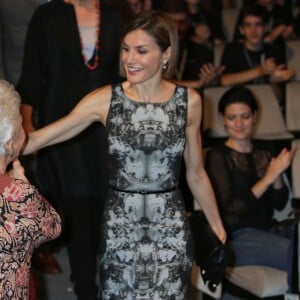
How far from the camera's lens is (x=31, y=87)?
330 cm

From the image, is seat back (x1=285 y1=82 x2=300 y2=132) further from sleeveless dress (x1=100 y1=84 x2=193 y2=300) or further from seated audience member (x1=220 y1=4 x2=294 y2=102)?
sleeveless dress (x1=100 y1=84 x2=193 y2=300)

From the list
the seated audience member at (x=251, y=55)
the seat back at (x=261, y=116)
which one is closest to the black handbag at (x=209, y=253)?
the seat back at (x=261, y=116)

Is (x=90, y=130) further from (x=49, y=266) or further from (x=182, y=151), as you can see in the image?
(x=49, y=266)

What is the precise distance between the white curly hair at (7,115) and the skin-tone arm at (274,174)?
1.84m

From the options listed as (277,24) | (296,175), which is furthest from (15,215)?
(277,24)

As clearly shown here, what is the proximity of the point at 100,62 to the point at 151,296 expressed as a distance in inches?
39.9

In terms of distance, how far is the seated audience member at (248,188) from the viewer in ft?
12.3

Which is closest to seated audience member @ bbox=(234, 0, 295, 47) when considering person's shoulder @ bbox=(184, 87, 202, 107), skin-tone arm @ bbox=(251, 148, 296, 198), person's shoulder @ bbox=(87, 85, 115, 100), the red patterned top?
skin-tone arm @ bbox=(251, 148, 296, 198)

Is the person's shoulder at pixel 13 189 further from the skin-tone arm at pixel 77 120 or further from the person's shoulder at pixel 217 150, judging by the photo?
the person's shoulder at pixel 217 150

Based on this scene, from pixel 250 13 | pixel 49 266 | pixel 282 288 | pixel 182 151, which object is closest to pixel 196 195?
pixel 182 151

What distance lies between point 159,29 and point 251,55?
2943 mm

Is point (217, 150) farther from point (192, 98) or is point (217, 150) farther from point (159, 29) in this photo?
point (159, 29)

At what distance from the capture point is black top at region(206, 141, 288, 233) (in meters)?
3.83

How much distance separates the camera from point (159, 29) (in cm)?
261
